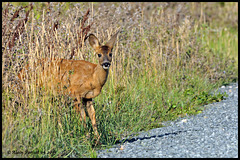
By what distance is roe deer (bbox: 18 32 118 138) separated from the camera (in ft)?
16.8

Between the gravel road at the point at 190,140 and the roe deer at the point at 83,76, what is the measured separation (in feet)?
2.21

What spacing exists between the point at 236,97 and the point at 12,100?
4876 mm

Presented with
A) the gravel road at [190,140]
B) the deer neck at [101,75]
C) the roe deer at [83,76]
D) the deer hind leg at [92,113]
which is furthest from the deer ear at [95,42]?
the gravel road at [190,140]

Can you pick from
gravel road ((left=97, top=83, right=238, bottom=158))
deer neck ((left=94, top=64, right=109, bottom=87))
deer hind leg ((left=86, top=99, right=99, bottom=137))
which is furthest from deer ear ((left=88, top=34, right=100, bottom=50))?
gravel road ((left=97, top=83, right=238, bottom=158))

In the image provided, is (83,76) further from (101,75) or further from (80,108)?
(80,108)

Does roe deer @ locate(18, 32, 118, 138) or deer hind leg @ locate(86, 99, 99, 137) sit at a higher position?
roe deer @ locate(18, 32, 118, 138)

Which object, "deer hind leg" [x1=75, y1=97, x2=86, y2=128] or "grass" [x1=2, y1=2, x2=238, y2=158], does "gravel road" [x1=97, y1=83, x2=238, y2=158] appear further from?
"deer hind leg" [x1=75, y1=97, x2=86, y2=128]

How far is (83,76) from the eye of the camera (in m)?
5.41

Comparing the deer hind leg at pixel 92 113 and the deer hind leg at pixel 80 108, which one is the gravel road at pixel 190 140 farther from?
the deer hind leg at pixel 80 108

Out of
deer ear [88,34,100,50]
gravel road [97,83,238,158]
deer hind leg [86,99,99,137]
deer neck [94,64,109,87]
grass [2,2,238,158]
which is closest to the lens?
gravel road [97,83,238,158]

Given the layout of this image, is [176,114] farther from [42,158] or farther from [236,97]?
[42,158]

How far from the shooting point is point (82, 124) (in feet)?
16.1

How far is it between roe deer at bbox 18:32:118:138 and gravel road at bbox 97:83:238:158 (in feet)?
2.21

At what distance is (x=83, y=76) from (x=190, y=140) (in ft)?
5.61
